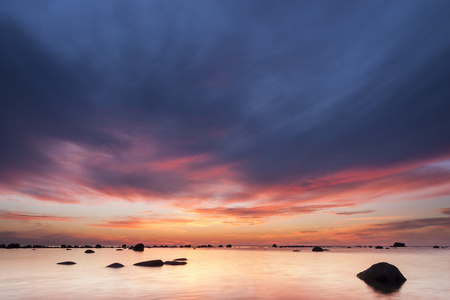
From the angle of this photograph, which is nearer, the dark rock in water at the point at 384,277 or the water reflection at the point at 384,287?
the water reflection at the point at 384,287

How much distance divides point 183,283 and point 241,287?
6.31 metres

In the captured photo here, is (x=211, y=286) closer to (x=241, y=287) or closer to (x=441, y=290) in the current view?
(x=241, y=287)

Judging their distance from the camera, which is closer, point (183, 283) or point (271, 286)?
point (271, 286)

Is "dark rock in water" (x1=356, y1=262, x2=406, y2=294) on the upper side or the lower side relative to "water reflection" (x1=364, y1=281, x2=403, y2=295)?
upper

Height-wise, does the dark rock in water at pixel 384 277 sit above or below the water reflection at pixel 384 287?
above

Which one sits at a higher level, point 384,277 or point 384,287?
point 384,277

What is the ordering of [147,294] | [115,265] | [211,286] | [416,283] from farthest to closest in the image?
[115,265], [416,283], [211,286], [147,294]

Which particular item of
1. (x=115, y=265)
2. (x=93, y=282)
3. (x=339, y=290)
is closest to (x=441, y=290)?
(x=339, y=290)

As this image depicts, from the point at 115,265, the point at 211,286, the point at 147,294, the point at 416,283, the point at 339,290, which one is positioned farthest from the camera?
the point at 115,265

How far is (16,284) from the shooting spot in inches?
1117

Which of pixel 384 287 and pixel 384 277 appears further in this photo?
pixel 384 277

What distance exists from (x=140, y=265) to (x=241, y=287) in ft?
91.5

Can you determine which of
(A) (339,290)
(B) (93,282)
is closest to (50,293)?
(B) (93,282)

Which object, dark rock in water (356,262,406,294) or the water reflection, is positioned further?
dark rock in water (356,262,406,294)
